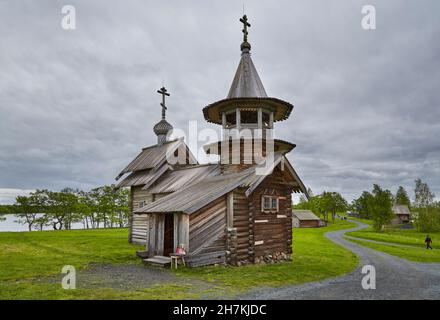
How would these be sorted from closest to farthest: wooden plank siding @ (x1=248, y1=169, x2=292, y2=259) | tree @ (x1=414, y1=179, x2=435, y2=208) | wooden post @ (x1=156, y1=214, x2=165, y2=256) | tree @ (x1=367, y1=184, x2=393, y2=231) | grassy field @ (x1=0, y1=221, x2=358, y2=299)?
1. grassy field @ (x1=0, y1=221, x2=358, y2=299)
2. wooden post @ (x1=156, y1=214, x2=165, y2=256)
3. wooden plank siding @ (x1=248, y1=169, x2=292, y2=259)
4. tree @ (x1=367, y1=184, x2=393, y2=231)
5. tree @ (x1=414, y1=179, x2=435, y2=208)

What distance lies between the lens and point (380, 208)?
203 ft

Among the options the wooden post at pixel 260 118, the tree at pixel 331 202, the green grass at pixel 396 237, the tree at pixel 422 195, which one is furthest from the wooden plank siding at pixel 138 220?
the tree at pixel 422 195

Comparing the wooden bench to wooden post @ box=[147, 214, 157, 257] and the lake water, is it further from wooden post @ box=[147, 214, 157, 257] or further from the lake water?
the lake water

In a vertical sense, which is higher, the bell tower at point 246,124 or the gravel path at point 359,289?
the bell tower at point 246,124

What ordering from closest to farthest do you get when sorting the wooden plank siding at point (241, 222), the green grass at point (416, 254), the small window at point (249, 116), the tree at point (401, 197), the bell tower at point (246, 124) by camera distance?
the wooden plank siding at point (241, 222) < the bell tower at point (246, 124) < the small window at point (249, 116) < the green grass at point (416, 254) < the tree at point (401, 197)

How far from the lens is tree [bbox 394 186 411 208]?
119 meters

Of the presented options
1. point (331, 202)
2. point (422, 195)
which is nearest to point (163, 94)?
point (331, 202)

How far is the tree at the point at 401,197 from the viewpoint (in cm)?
11889

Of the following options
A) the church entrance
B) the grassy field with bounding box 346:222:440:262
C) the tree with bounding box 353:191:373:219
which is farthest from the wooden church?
the tree with bounding box 353:191:373:219

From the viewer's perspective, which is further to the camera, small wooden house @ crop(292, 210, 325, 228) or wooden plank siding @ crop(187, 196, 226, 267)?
small wooden house @ crop(292, 210, 325, 228)

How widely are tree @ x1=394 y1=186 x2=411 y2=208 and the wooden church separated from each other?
395 ft

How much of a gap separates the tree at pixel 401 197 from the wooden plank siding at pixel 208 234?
4913 inches

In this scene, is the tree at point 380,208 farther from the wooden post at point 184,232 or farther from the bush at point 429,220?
the wooden post at point 184,232
